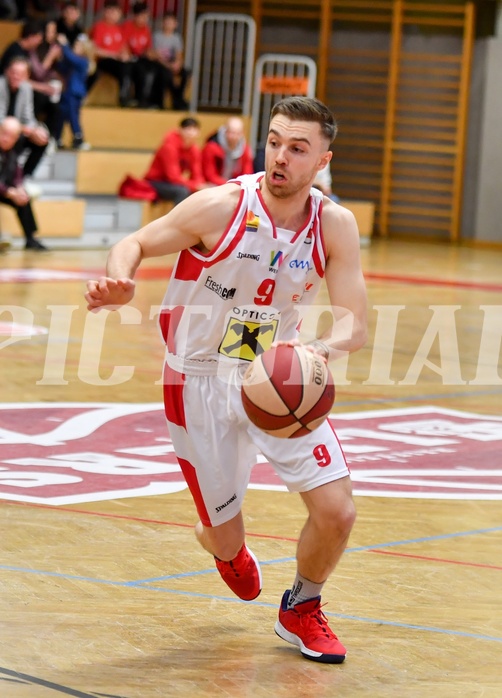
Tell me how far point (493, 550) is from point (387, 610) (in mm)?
946

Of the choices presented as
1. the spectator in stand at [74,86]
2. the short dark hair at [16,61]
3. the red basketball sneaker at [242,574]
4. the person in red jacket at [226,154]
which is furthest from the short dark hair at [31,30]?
the red basketball sneaker at [242,574]

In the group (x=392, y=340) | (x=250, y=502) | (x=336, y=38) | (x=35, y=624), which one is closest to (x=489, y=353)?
(x=392, y=340)

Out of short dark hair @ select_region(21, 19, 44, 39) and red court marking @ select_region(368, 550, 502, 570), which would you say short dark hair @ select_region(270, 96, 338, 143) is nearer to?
red court marking @ select_region(368, 550, 502, 570)

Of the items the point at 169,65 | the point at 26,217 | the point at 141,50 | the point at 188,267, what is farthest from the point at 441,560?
the point at 169,65

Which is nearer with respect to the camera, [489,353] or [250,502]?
[250,502]

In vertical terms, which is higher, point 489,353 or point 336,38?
point 336,38

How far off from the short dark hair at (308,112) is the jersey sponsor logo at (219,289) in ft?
1.88

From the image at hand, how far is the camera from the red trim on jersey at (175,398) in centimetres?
412

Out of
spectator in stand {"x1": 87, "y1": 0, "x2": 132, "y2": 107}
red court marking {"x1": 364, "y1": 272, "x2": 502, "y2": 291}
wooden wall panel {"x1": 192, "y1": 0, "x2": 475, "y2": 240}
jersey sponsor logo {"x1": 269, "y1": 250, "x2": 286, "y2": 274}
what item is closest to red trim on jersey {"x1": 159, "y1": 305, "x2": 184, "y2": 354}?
jersey sponsor logo {"x1": 269, "y1": 250, "x2": 286, "y2": 274}

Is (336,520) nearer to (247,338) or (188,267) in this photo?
(247,338)

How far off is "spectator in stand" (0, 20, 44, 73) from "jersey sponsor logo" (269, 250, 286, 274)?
13427mm

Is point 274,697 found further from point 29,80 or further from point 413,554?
point 29,80

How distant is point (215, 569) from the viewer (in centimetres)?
461

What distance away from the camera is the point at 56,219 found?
55.6 ft
